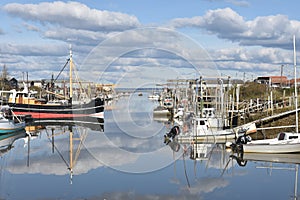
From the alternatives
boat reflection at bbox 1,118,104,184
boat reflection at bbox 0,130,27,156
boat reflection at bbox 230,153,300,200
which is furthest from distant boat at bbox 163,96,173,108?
boat reflection at bbox 230,153,300,200

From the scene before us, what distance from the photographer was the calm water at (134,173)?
60.8ft

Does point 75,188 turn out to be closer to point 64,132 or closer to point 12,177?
point 12,177

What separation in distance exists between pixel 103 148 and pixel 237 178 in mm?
12646

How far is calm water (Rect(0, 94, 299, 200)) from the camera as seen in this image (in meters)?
18.5

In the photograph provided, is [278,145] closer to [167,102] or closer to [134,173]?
[134,173]

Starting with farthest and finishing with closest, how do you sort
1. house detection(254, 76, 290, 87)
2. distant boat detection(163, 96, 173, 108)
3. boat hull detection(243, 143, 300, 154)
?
house detection(254, 76, 290, 87), distant boat detection(163, 96, 173, 108), boat hull detection(243, 143, 300, 154)

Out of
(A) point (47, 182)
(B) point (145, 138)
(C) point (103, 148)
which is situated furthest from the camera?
(B) point (145, 138)

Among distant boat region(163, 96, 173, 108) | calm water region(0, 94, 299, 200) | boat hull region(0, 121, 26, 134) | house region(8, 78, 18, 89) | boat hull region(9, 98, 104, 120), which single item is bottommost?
calm water region(0, 94, 299, 200)

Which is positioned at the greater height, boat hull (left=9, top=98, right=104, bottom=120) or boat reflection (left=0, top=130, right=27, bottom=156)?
boat hull (left=9, top=98, right=104, bottom=120)

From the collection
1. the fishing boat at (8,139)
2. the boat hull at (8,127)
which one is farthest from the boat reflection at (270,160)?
the boat hull at (8,127)

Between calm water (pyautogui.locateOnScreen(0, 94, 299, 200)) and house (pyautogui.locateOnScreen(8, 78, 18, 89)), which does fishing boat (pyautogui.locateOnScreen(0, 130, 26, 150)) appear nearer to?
calm water (pyautogui.locateOnScreen(0, 94, 299, 200))

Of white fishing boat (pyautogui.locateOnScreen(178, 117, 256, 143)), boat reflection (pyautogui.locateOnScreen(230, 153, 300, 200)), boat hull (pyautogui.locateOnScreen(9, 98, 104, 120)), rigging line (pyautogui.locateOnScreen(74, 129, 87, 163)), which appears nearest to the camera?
boat reflection (pyautogui.locateOnScreen(230, 153, 300, 200))

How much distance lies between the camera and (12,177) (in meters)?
21.8

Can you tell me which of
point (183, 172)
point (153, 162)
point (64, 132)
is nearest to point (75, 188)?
point (183, 172)
